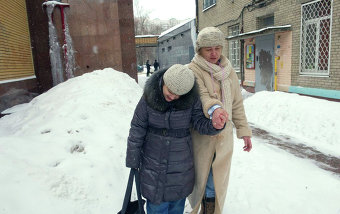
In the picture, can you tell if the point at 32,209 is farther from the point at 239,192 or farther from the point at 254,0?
the point at 254,0

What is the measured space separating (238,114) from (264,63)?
8.96 meters

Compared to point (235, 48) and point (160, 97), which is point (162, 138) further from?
point (235, 48)

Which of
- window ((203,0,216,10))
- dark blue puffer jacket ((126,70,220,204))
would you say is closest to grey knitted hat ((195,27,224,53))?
dark blue puffer jacket ((126,70,220,204))

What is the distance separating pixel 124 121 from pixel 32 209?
7.35ft

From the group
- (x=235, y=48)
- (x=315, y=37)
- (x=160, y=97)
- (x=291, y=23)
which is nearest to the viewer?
(x=160, y=97)

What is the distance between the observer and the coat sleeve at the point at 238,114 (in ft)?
7.76

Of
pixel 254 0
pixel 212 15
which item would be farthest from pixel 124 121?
pixel 212 15

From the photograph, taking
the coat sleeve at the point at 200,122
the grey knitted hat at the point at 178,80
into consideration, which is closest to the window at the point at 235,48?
the coat sleeve at the point at 200,122

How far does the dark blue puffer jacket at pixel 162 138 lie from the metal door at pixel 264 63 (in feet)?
29.4

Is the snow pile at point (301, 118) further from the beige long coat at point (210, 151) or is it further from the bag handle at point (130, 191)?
the bag handle at point (130, 191)

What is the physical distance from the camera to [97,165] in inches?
117

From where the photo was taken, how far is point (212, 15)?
588 inches

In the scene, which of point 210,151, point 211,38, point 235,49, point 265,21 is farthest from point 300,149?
point 235,49

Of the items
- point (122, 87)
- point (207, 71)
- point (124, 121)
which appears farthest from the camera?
point (122, 87)
